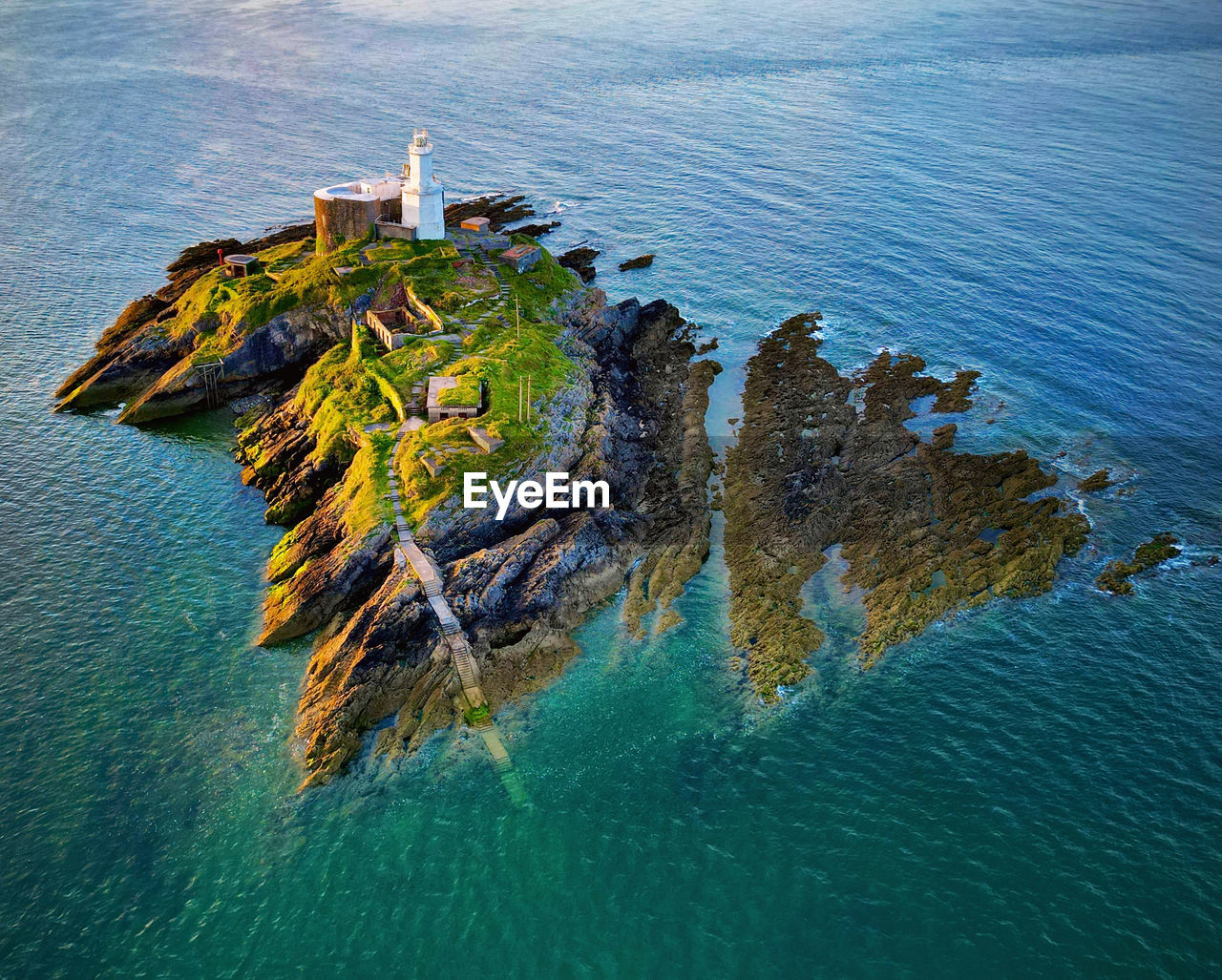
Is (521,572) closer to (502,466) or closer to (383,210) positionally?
(502,466)

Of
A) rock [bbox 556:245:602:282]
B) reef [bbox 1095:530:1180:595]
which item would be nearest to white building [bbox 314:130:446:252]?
rock [bbox 556:245:602:282]

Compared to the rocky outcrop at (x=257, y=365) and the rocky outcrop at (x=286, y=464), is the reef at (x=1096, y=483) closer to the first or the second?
the rocky outcrop at (x=286, y=464)

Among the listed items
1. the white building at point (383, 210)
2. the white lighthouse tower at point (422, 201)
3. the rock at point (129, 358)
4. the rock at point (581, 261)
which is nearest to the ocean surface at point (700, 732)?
the rock at point (581, 261)

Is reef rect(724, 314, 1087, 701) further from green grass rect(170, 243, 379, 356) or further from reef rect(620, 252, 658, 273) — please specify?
green grass rect(170, 243, 379, 356)

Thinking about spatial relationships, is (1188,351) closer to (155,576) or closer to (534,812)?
(534,812)

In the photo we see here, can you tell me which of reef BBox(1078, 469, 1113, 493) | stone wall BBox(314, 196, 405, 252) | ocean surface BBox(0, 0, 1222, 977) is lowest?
ocean surface BBox(0, 0, 1222, 977)
